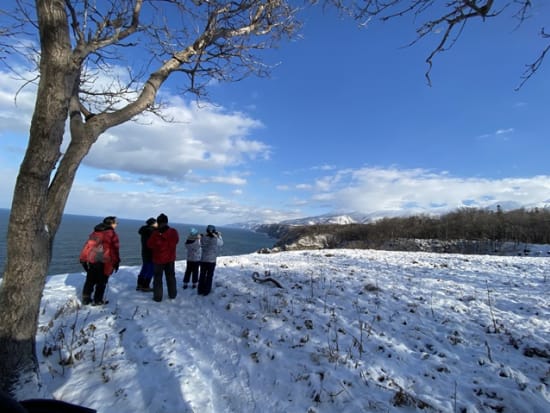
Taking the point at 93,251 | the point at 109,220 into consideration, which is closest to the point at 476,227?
the point at 109,220

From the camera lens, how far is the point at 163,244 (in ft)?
24.8

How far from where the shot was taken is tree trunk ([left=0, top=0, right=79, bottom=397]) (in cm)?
336

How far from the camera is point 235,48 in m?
6.21

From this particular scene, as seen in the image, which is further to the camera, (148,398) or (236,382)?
(236,382)

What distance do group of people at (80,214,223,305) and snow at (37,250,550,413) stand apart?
0.37 meters

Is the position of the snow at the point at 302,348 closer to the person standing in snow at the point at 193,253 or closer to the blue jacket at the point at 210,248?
the person standing in snow at the point at 193,253

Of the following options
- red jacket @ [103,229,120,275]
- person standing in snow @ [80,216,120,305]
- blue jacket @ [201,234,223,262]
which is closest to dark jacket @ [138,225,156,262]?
red jacket @ [103,229,120,275]

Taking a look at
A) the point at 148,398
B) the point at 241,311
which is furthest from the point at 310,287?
the point at 148,398

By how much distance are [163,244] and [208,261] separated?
125 centimetres

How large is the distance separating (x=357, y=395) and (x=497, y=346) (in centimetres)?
296

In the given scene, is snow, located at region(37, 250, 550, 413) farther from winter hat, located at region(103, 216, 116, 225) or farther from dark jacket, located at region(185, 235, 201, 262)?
winter hat, located at region(103, 216, 116, 225)

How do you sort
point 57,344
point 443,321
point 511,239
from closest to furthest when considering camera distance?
1. point 57,344
2. point 443,321
3. point 511,239

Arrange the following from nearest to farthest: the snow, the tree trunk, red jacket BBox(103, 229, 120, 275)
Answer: the tree trunk < the snow < red jacket BBox(103, 229, 120, 275)

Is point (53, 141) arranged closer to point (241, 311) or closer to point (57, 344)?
point (57, 344)
